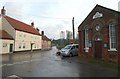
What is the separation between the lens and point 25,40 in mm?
53375

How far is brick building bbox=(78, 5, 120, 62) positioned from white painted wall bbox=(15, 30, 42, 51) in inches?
966

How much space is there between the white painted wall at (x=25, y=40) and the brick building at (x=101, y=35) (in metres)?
24.5

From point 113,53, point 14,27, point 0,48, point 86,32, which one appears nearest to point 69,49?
point 86,32

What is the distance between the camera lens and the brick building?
791 inches

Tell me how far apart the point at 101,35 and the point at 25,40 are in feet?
114

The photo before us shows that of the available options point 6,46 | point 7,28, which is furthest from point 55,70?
point 7,28

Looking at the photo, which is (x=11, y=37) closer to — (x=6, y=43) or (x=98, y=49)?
(x=6, y=43)

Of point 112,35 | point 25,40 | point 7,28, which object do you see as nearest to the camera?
point 112,35

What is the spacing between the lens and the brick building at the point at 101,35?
65.9ft

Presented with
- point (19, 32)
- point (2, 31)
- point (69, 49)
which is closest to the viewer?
point (69, 49)

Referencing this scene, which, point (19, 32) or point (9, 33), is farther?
point (19, 32)

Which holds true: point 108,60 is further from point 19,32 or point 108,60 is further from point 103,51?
point 19,32

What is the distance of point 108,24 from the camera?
834 inches

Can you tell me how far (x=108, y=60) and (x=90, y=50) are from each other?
4.09 meters
